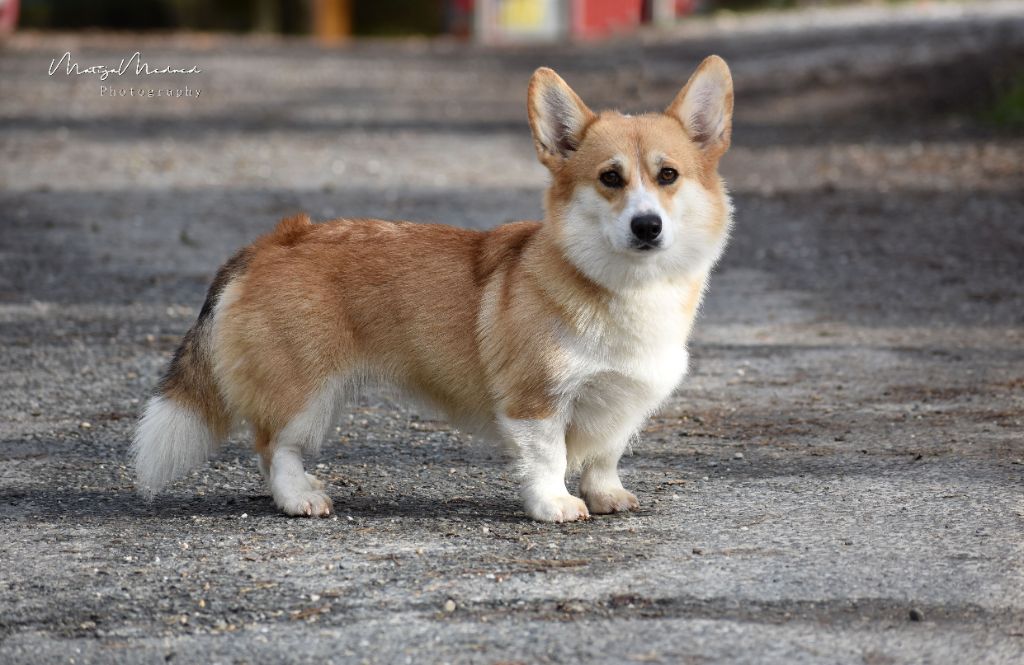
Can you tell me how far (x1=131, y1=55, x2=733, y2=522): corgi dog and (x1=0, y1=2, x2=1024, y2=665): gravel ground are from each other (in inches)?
9.8

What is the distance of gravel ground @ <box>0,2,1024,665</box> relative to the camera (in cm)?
376

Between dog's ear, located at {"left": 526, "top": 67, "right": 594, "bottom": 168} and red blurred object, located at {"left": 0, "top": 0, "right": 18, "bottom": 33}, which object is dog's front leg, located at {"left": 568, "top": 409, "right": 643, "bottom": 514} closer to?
dog's ear, located at {"left": 526, "top": 67, "right": 594, "bottom": 168}

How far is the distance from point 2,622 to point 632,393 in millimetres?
1960

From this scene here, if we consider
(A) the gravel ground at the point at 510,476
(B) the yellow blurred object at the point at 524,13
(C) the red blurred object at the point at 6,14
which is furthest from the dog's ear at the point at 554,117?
(B) the yellow blurred object at the point at 524,13

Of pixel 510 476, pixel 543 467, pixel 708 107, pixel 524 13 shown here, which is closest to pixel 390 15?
pixel 524 13

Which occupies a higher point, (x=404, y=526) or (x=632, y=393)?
(x=632, y=393)

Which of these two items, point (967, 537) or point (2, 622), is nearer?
point (2, 622)

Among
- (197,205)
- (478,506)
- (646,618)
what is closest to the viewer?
(646,618)

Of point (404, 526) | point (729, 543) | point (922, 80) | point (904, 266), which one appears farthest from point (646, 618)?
point (922, 80)

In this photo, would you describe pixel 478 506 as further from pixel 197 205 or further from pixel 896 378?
pixel 197 205

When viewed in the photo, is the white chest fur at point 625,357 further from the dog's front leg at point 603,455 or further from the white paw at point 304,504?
the white paw at point 304,504

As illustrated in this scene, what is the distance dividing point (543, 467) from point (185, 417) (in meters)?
1.18

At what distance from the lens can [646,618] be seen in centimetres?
377

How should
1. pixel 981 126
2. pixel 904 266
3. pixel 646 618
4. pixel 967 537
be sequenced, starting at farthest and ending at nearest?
1. pixel 981 126
2. pixel 904 266
3. pixel 967 537
4. pixel 646 618
